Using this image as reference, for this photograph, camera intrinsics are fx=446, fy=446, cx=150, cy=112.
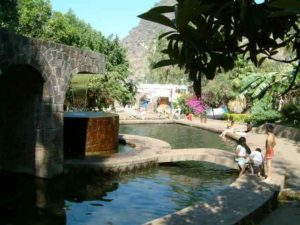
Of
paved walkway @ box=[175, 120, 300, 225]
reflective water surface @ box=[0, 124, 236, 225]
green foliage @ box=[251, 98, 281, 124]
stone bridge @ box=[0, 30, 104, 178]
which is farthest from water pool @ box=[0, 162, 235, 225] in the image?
green foliage @ box=[251, 98, 281, 124]

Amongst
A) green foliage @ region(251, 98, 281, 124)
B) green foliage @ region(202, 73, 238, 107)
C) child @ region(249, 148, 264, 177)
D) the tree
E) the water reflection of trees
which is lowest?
the water reflection of trees

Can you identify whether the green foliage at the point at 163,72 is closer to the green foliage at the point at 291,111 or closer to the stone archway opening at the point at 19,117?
the green foliage at the point at 291,111

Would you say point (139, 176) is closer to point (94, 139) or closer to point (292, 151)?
point (94, 139)

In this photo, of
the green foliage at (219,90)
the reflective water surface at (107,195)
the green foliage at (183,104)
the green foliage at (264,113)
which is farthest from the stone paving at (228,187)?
the green foliage at (183,104)

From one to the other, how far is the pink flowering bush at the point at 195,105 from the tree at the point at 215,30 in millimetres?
31800

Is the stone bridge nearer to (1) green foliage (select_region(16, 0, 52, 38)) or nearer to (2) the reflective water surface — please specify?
(2) the reflective water surface

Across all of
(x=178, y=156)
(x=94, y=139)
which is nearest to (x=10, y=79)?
(x=94, y=139)

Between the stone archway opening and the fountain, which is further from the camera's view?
the fountain

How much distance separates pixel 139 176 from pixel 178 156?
217cm

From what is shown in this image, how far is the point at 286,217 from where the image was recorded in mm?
8773

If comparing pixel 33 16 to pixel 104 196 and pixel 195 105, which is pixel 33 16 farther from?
pixel 104 196

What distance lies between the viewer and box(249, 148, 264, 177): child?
37.4 ft

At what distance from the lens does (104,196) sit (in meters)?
10.9

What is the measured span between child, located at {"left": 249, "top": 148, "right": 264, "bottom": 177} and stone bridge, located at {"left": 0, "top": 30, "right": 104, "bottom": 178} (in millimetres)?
5182
